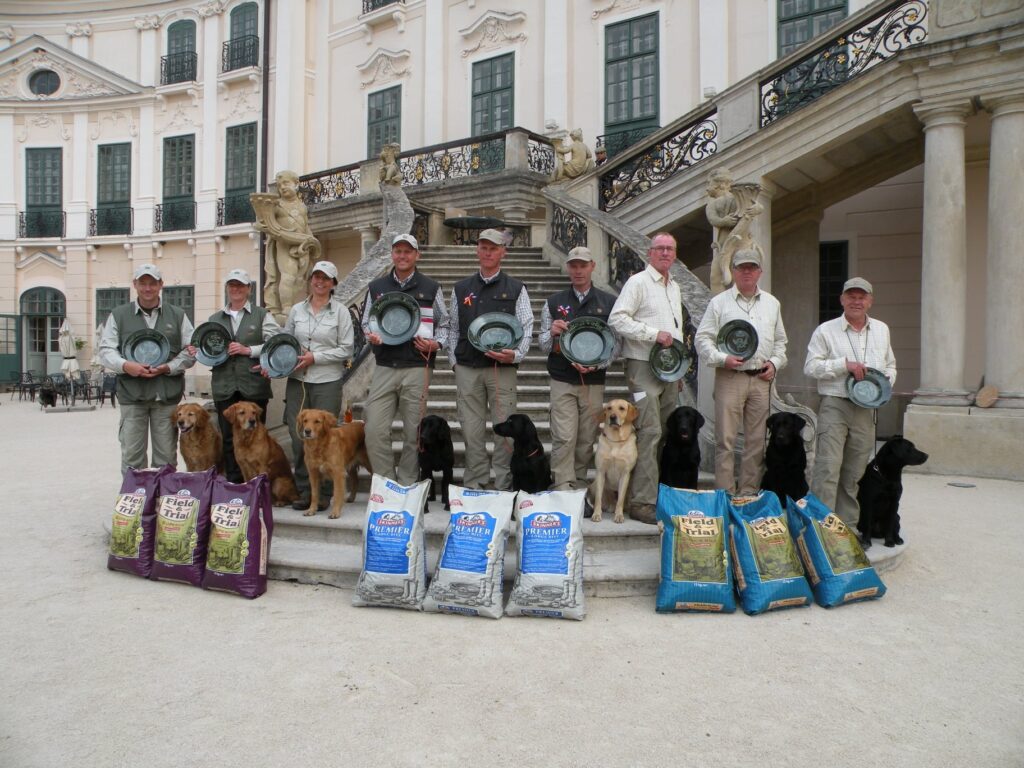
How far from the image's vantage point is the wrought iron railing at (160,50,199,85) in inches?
911

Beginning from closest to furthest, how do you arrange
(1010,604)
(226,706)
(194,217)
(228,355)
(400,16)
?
(226,706), (1010,604), (228,355), (400,16), (194,217)

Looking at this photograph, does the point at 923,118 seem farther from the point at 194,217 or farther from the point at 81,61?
the point at 81,61

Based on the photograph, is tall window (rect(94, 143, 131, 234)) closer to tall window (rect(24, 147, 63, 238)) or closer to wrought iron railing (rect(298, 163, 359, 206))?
tall window (rect(24, 147, 63, 238))

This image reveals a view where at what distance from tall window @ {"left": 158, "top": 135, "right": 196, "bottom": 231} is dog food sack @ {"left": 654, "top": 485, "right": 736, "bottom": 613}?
74.9 ft

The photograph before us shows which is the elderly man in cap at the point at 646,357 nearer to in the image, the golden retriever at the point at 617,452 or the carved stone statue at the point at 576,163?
the golden retriever at the point at 617,452

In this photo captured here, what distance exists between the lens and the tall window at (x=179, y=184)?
76.2 ft

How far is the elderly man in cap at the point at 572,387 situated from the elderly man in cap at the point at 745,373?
0.73m

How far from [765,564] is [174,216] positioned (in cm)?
2392

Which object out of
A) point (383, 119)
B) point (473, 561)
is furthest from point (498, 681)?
point (383, 119)

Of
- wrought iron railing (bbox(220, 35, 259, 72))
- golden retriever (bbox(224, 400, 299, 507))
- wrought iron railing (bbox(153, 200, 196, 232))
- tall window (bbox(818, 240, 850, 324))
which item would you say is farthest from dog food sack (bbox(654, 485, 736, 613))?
wrought iron railing (bbox(153, 200, 196, 232))

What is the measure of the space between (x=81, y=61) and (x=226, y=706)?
90.7 ft

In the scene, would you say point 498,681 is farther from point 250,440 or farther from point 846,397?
point 846,397

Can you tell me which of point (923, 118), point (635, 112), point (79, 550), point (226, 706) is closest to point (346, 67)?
point (635, 112)

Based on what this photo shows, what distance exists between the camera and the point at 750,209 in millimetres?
7043
